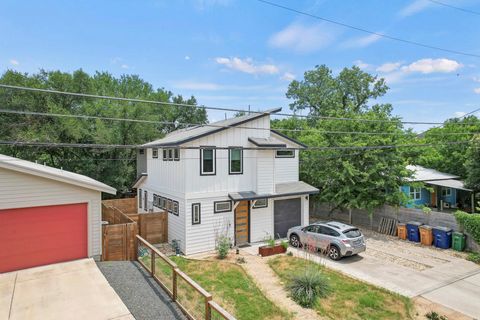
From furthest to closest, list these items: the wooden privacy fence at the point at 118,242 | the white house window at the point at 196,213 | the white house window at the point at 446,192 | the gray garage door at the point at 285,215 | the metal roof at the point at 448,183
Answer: the white house window at the point at 446,192 < the metal roof at the point at 448,183 < the gray garage door at the point at 285,215 < the white house window at the point at 196,213 < the wooden privacy fence at the point at 118,242

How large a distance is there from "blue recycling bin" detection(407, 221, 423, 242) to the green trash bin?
1.62m

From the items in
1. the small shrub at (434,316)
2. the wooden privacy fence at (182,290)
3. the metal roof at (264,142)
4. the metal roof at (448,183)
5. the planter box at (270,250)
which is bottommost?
the small shrub at (434,316)

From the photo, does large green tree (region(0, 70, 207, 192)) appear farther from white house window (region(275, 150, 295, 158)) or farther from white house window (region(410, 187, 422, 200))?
white house window (region(410, 187, 422, 200))

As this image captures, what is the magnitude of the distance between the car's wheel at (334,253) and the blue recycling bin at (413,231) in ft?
18.7

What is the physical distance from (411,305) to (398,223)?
861 centimetres

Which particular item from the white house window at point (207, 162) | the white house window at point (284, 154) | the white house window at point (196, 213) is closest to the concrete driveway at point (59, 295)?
the white house window at point (196, 213)

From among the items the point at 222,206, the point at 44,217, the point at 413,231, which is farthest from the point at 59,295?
the point at 413,231

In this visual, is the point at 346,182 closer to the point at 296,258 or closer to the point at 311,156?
the point at 311,156

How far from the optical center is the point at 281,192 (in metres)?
15.1

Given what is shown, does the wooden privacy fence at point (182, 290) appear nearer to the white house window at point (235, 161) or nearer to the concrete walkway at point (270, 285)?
the concrete walkway at point (270, 285)

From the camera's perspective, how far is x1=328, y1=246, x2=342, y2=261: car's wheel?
38.8ft

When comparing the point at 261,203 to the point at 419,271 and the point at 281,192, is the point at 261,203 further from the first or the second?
the point at 419,271

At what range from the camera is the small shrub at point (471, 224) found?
1255 cm

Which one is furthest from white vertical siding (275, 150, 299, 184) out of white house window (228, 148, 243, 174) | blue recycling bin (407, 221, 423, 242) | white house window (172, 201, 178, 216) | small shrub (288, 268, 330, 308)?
small shrub (288, 268, 330, 308)
